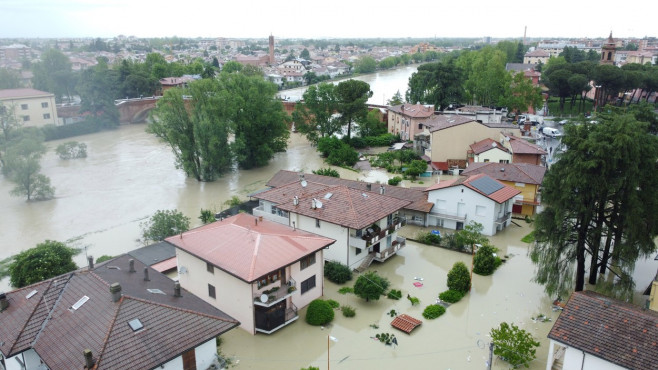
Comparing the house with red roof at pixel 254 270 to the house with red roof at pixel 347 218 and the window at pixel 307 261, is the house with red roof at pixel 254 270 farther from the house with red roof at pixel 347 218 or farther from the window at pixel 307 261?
the house with red roof at pixel 347 218

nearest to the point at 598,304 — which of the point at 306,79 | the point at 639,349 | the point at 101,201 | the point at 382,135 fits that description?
the point at 639,349

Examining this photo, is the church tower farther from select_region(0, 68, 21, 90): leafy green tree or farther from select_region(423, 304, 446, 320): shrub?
select_region(0, 68, 21, 90): leafy green tree

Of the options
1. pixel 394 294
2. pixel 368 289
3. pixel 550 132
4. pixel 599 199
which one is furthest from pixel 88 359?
pixel 550 132

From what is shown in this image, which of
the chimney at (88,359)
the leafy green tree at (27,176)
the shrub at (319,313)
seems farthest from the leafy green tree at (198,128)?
the chimney at (88,359)

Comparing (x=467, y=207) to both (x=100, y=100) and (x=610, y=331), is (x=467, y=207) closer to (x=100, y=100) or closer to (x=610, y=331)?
(x=610, y=331)

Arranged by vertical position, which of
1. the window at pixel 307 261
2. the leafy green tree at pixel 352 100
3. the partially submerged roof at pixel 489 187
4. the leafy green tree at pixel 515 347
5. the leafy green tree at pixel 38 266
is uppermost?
the leafy green tree at pixel 352 100

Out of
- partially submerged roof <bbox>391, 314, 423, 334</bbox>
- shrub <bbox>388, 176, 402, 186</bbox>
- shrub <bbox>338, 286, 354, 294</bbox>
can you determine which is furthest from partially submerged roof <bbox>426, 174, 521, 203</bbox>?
partially submerged roof <bbox>391, 314, 423, 334</bbox>
